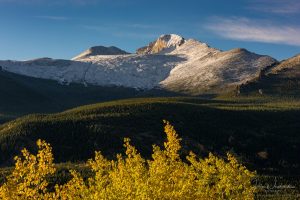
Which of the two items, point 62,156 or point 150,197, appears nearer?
point 150,197

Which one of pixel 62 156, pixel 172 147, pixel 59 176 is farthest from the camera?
pixel 62 156

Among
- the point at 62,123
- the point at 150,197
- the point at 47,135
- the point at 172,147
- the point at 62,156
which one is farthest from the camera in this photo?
the point at 62,123

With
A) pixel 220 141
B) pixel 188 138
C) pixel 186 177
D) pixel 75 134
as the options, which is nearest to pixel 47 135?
pixel 75 134

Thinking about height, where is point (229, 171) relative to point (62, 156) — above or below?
above

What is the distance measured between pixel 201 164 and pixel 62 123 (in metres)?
151

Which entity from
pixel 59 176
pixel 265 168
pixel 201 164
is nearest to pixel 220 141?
pixel 265 168

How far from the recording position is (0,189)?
41469 mm

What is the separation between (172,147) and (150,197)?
6495 millimetres

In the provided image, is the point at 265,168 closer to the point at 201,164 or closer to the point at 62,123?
the point at 62,123

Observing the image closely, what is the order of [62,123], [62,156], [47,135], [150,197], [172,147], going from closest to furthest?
[150,197] < [172,147] < [62,156] < [47,135] < [62,123]

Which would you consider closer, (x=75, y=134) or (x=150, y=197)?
(x=150, y=197)

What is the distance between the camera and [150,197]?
134ft

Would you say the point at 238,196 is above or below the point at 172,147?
below

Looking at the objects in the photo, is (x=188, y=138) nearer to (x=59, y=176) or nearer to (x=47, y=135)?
(x=47, y=135)
